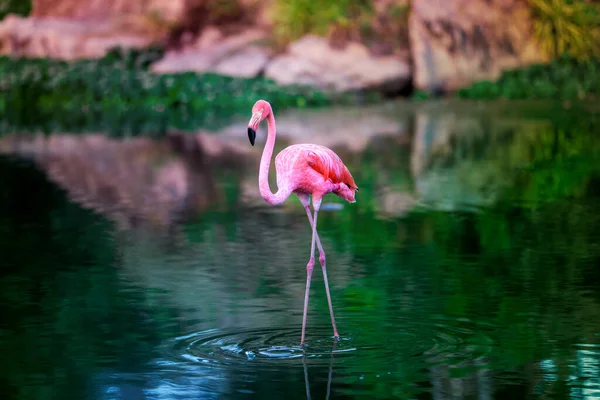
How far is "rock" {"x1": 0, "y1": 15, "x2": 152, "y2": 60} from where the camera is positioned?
99.8ft

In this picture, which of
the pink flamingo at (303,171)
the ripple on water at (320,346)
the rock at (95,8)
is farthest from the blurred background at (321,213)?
the rock at (95,8)

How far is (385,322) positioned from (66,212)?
5623 millimetres

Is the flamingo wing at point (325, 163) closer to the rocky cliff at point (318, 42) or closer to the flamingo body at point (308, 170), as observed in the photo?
the flamingo body at point (308, 170)

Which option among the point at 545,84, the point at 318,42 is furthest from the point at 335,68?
the point at 545,84

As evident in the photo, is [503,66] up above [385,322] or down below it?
above

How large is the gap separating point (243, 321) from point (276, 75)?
20.7m

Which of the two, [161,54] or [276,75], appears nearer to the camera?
[276,75]

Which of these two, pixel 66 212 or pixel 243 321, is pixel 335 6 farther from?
pixel 243 321

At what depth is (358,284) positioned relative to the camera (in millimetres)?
8703

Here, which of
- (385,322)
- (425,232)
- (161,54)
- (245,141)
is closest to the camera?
(385,322)

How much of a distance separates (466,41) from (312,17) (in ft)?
11.6

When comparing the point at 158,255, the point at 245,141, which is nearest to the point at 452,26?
the point at 245,141

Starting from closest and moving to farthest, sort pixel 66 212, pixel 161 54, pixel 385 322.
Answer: pixel 385 322 < pixel 66 212 < pixel 161 54

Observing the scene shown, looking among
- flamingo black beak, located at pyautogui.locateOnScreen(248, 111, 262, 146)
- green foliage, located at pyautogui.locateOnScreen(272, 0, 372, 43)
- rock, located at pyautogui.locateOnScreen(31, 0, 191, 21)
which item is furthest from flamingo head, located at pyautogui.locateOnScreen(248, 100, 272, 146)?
rock, located at pyautogui.locateOnScreen(31, 0, 191, 21)
